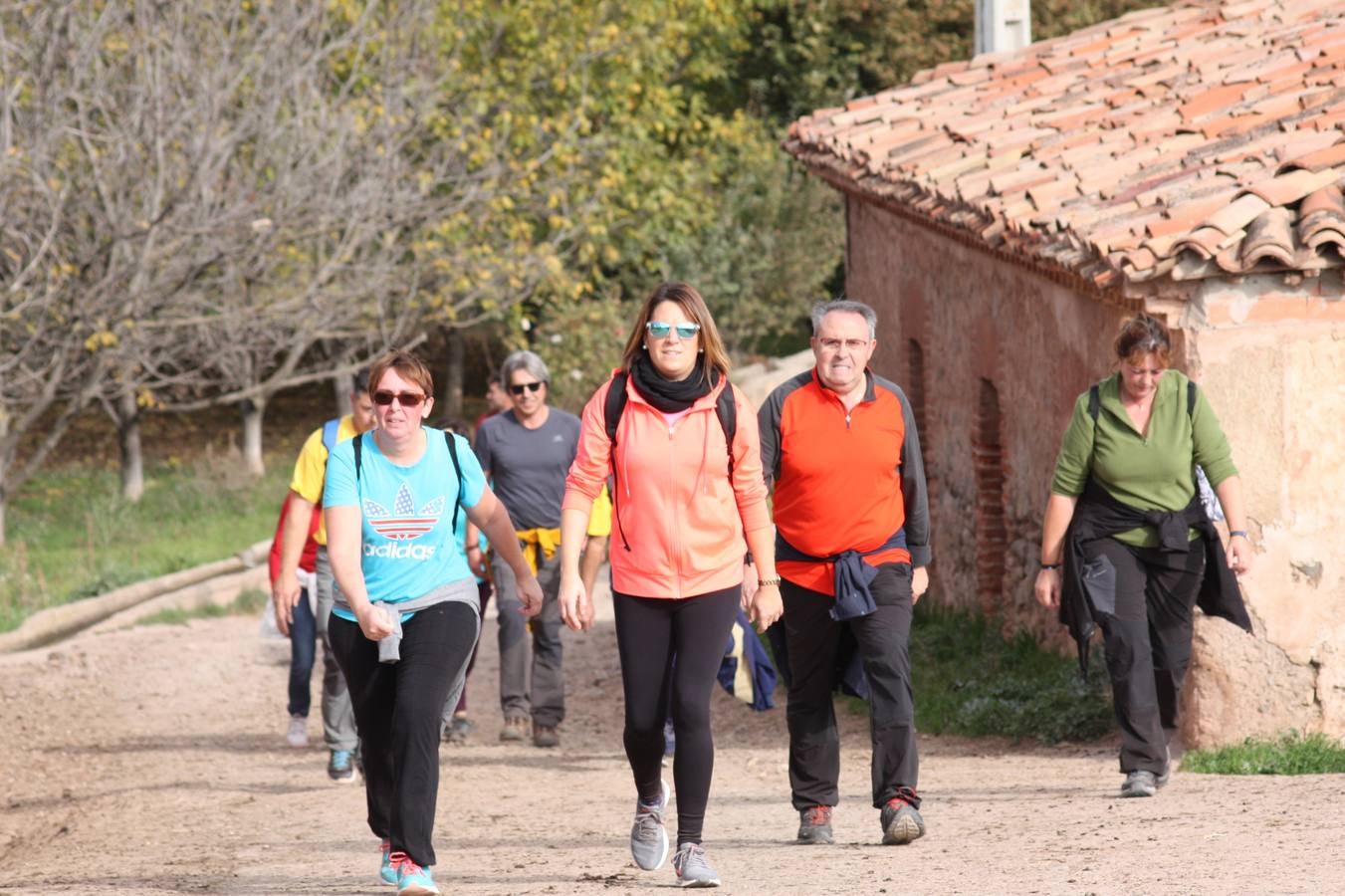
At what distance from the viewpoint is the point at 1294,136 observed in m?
10.0

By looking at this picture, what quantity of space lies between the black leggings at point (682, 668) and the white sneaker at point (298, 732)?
483 cm

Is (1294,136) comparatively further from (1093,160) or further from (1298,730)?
(1298,730)

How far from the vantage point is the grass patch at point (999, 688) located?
974 centimetres

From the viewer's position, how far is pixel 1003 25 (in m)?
17.3

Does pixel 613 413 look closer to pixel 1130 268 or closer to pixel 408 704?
pixel 408 704

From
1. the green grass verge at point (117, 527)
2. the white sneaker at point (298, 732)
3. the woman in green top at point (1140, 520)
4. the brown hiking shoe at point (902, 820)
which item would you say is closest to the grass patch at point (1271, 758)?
the woman in green top at point (1140, 520)

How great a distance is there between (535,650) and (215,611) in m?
6.55

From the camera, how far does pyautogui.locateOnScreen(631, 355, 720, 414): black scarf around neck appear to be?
20.0 feet

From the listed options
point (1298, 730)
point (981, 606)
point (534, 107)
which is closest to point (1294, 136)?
point (1298, 730)

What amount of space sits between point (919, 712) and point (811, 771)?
4.16 meters

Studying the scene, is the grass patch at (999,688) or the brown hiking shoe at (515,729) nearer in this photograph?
the grass patch at (999,688)

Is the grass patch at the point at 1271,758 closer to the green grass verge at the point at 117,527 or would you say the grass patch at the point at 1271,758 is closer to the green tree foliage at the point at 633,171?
the green grass verge at the point at 117,527

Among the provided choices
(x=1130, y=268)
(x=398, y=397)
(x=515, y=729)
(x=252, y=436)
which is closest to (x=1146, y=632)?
(x=1130, y=268)

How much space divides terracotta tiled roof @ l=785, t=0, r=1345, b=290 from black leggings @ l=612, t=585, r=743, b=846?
3.36 m
